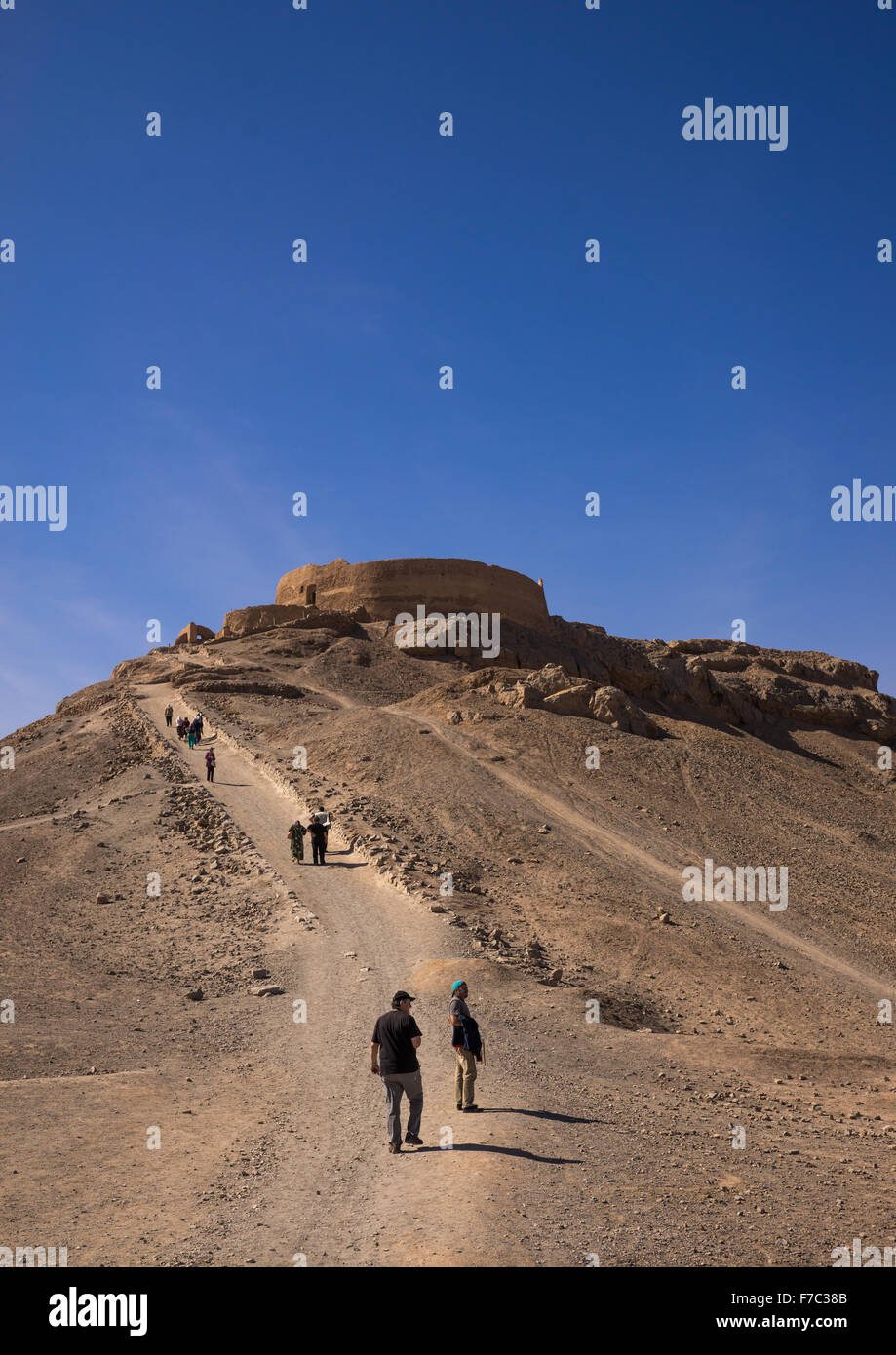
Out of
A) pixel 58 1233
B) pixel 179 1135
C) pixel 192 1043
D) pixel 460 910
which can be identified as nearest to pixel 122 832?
pixel 460 910

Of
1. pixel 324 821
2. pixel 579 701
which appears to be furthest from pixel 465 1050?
pixel 579 701

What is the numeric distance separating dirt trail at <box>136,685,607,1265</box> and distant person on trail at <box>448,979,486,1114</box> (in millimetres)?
203

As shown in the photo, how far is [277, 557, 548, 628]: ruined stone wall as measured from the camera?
169 feet

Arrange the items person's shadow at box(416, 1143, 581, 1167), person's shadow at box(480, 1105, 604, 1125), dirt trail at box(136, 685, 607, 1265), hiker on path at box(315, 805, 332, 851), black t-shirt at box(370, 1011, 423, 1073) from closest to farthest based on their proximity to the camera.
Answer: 1. dirt trail at box(136, 685, 607, 1265)
2. person's shadow at box(416, 1143, 581, 1167)
3. black t-shirt at box(370, 1011, 423, 1073)
4. person's shadow at box(480, 1105, 604, 1125)
5. hiker on path at box(315, 805, 332, 851)

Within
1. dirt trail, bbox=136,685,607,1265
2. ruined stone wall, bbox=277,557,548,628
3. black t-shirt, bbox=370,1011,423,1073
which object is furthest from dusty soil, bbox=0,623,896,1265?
A: ruined stone wall, bbox=277,557,548,628

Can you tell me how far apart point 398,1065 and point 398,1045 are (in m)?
0.16

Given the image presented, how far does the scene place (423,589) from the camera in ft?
169

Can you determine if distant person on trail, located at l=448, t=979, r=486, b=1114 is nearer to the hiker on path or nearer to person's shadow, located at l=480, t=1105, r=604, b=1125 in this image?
person's shadow, located at l=480, t=1105, r=604, b=1125

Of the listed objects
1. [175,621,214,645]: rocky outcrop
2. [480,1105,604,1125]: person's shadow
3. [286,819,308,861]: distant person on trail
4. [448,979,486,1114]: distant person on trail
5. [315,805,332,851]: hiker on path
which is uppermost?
[175,621,214,645]: rocky outcrop

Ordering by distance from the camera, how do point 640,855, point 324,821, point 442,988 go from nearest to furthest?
point 442,988
point 324,821
point 640,855

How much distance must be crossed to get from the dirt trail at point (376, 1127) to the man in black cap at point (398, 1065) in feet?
0.75

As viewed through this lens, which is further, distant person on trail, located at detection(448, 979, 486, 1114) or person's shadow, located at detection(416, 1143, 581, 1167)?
distant person on trail, located at detection(448, 979, 486, 1114)

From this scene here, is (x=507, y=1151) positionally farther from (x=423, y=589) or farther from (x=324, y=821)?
(x=423, y=589)
